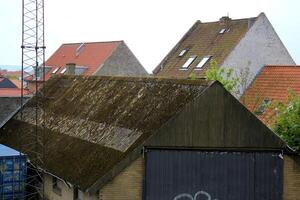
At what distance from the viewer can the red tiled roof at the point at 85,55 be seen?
50.8 metres

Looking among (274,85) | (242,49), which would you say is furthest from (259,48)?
(274,85)

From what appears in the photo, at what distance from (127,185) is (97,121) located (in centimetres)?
480

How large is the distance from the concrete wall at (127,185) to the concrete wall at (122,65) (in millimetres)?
30497

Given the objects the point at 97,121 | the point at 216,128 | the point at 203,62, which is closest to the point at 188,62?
the point at 203,62

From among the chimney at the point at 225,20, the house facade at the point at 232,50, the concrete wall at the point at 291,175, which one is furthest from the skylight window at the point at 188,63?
the concrete wall at the point at 291,175

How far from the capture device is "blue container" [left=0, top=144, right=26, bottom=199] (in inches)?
882

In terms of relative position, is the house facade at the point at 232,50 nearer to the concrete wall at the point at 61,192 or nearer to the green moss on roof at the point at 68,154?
the green moss on roof at the point at 68,154

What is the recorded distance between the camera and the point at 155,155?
1731cm

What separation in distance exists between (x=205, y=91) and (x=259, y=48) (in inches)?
827

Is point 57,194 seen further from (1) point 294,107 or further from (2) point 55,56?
(2) point 55,56

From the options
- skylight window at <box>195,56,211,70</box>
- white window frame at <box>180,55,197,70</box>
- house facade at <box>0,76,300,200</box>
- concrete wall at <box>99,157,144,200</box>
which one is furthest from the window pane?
concrete wall at <box>99,157,144,200</box>

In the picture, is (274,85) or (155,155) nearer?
(155,155)

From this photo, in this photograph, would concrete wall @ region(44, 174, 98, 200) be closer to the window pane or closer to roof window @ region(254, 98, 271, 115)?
roof window @ region(254, 98, 271, 115)

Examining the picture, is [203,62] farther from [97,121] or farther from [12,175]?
[12,175]
